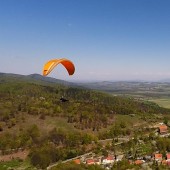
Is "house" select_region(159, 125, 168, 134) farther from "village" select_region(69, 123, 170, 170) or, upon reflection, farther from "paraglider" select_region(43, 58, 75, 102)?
"paraglider" select_region(43, 58, 75, 102)

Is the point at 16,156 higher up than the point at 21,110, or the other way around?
the point at 21,110

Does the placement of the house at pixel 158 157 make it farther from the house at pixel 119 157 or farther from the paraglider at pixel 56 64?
the paraglider at pixel 56 64

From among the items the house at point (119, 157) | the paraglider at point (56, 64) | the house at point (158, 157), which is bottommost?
the house at point (119, 157)

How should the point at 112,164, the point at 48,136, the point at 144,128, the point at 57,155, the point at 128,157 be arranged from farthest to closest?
the point at 144,128 < the point at 48,136 < the point at 57,155 < the point at 128,157 < the point at 112,164

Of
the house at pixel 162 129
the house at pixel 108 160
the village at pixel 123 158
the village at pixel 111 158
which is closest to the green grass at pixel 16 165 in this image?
the village at pixel 111 158

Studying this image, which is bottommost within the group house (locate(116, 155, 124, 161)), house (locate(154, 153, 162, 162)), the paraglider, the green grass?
the green grass

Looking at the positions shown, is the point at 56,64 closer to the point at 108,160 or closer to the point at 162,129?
the point at 108,160

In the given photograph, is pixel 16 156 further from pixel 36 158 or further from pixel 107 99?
pixel 107 99

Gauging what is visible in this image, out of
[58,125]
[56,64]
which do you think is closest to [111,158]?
[58,125]

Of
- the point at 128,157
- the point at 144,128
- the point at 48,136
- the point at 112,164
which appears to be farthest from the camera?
the point at 144,128

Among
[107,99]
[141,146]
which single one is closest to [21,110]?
[141,146]

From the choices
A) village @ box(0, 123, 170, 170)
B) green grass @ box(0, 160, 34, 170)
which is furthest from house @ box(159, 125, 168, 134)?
green grass @ box(0, 160, 34, 170)
